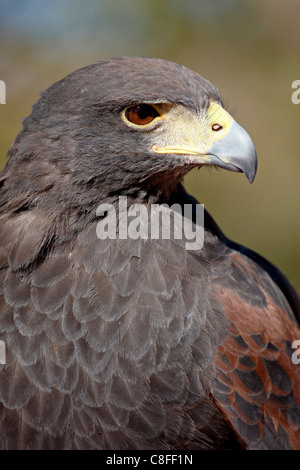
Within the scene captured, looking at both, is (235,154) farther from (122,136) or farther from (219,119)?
(122,136)

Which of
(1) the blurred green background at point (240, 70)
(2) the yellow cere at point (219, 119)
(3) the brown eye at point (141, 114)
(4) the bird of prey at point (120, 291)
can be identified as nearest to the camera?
(4) the bird of prey at point (120, 291)

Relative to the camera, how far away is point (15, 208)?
2.95 meters

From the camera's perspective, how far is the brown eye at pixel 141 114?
9.42 feet

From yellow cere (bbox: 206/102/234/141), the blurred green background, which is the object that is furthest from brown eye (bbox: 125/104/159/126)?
the blurred green background

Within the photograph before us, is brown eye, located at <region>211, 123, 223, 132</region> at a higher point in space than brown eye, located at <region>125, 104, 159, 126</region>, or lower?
lower

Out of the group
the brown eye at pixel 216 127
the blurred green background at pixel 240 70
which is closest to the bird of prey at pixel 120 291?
the brown eye at pixel 216 127

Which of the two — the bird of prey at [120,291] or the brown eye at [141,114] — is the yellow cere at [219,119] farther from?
the brown eye at [141,114]

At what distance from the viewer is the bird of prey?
277 centimetres

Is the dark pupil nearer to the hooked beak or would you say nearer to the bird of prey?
the bird of prey

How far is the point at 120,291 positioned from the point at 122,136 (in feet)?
2.28

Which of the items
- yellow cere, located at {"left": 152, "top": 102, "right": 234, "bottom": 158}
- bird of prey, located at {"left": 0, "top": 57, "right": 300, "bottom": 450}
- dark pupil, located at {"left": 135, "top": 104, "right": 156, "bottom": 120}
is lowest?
bird of prey, located at {"left": 0, "top": 57, "right": 300, "bottom": 450}

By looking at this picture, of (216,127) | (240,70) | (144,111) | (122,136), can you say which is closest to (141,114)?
(144,111)

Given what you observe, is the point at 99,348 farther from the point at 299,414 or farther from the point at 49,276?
the point at 299,414
